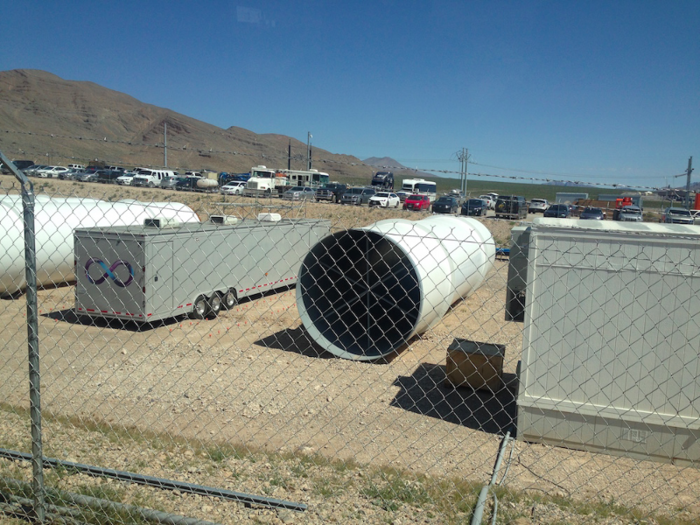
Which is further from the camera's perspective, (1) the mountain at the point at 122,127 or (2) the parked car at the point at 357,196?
(1) the mountain at the point at 122,127

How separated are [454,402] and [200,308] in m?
6.30

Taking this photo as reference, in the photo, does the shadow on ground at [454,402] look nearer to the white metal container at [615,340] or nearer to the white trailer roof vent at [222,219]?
the white metal container at [615,340]

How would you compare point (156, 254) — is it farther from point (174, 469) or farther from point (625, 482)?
point (625, 482)

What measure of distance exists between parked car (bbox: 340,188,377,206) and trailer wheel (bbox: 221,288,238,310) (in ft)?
89.8

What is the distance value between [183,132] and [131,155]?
39840 mm

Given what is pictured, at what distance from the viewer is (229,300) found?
1344cm

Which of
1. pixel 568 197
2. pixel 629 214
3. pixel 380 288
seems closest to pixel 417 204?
pixel 629 214

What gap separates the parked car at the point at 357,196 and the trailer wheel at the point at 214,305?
27998 millimetres

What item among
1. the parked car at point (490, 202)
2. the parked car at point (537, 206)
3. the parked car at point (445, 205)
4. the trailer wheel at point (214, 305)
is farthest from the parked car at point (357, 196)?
the trailer wheel at point (214, 305)

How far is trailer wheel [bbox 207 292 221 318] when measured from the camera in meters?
12.7

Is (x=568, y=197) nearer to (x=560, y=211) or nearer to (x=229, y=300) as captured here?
(x=560, y=211)

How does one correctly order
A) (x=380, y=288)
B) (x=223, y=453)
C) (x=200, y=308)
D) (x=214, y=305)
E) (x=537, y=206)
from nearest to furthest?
(x=223, y=453) < (x=380, y=288) < (x=200, y=308) < (x=214, y=305) < (x=537, y=206)

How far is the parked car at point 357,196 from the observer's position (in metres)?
41.0

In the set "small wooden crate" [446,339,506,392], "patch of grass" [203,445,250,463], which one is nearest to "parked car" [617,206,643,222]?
"small wooden crate" [446,339,506,392]
